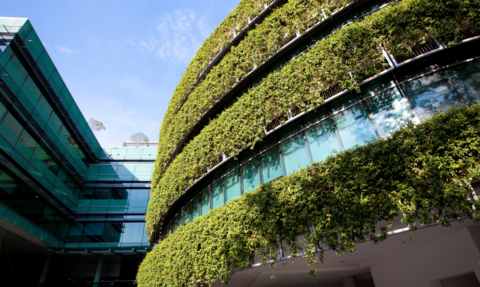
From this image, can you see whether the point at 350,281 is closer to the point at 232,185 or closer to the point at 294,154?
the point at 232,185

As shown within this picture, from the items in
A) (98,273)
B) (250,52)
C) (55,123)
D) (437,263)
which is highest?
(55,123)

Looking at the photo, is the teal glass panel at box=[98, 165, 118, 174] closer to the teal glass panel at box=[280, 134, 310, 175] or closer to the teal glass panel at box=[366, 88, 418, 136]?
the teal glass panel at box=[280, 134, 310, 175]

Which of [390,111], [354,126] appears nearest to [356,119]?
[354,126]

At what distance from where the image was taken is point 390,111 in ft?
34.7

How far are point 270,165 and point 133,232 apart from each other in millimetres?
26601

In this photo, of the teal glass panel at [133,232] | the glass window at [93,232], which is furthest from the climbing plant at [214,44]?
the glass window at [93,232]

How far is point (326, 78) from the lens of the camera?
39.8 feet

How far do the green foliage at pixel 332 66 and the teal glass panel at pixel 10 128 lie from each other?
16.8m

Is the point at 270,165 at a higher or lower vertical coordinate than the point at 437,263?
higher

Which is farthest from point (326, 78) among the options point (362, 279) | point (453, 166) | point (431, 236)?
point (362, 279)

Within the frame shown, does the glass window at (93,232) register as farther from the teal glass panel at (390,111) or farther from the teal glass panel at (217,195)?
the teal glass panel at (390,111)

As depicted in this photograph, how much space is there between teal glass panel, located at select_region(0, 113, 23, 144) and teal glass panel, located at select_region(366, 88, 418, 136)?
27385mm

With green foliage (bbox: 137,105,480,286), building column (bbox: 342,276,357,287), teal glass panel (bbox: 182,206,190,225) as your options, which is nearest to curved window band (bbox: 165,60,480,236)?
green foliage (bbox: 137,105,480,286)

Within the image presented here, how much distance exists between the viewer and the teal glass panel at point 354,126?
10906 mm
